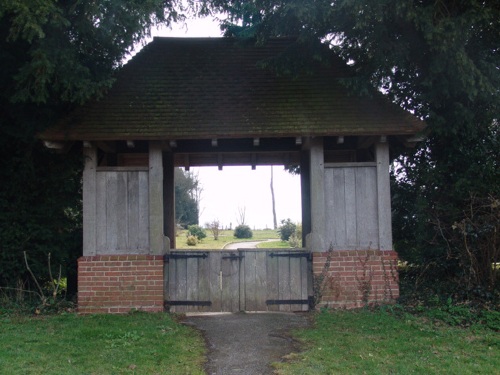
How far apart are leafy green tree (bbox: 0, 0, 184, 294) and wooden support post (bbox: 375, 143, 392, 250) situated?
4.37 m

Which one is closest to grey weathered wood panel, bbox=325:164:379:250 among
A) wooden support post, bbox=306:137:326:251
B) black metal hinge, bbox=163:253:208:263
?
wooden support post, bbox=306:137:326:251

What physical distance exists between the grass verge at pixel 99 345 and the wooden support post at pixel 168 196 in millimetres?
2330

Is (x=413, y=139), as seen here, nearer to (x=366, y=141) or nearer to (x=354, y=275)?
(x=366, y=141)

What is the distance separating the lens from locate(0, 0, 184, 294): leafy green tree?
7445 millimetres

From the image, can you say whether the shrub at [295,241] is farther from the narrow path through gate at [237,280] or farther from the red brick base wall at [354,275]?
the red brick base wall at [354,275]

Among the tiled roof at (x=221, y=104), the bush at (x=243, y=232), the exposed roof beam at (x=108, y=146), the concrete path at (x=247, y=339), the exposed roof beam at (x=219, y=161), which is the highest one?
the tiled roof at (x=221, y=104)

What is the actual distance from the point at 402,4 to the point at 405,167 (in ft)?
12.1

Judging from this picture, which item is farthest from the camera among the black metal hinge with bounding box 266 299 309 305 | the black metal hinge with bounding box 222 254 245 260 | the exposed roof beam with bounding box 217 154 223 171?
the exposed roof beam with bounding box 217 154 223 171

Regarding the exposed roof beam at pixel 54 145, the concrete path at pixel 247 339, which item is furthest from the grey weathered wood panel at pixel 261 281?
the exposed roof beam at pixel 54 145

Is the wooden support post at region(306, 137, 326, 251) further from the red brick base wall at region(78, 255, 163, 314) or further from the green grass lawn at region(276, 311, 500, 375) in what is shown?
the red brick base wall at region(78, 255, 163, 314)

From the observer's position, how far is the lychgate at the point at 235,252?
860 cm

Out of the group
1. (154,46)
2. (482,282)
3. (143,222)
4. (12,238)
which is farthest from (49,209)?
(482,282)

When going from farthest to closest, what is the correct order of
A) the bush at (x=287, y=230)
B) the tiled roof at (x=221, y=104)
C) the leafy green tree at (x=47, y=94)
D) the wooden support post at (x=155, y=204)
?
1. the bush at (x=287, y=230)
2. the wooden support post at (x=155, y=204)
3. the tiled roof at (x=221, y=104)
4. the leafy green tree at (x=47, y=94)

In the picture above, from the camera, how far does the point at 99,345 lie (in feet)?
21.6
